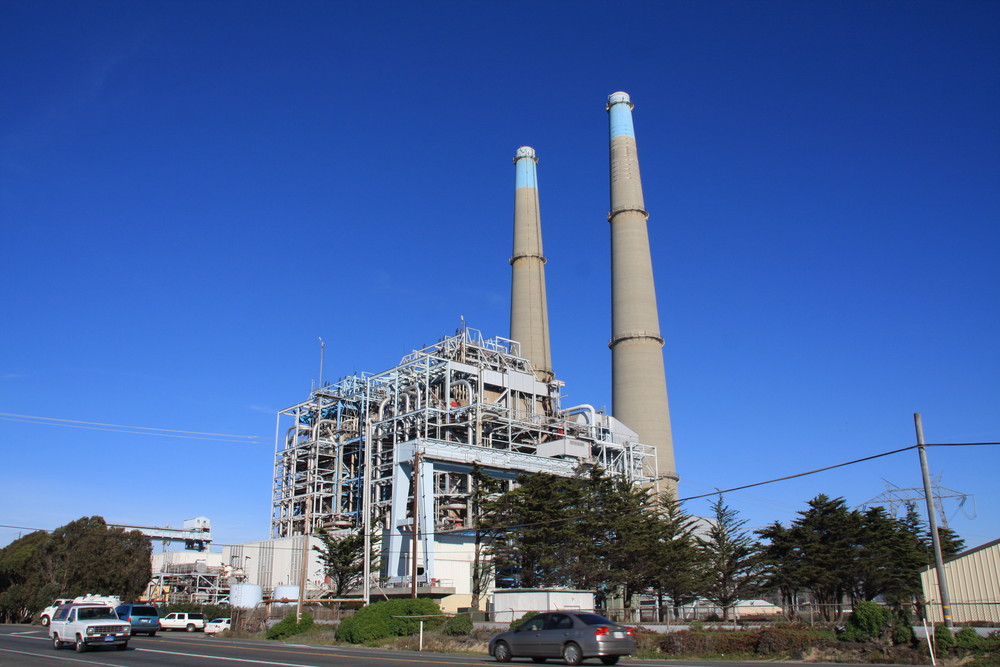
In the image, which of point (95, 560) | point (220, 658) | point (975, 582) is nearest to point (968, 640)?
point (975, 582)

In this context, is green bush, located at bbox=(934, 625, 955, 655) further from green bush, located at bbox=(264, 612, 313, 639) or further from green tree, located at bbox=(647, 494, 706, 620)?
green bush, located at bbox=(264, 612, 313, 639)

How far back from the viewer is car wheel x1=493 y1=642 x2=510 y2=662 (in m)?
24.6

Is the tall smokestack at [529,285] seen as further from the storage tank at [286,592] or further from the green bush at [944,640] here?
the green bush at [944,640]

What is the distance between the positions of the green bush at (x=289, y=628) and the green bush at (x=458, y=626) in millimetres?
10446

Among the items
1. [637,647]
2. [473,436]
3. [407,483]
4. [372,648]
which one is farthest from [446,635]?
[473,436]

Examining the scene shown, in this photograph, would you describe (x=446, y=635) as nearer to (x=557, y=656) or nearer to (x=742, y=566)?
(x=557, y=656)

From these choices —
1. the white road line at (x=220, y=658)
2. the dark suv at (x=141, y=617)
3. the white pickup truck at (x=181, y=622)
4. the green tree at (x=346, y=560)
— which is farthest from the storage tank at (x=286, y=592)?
the white road line at (x=220, y=658)

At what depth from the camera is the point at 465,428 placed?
67625 millimetres

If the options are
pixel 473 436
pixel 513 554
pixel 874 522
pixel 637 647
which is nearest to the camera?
pixel 637 647

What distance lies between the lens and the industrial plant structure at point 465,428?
2263 inches

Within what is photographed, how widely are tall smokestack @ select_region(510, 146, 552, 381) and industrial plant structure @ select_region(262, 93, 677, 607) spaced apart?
6.4 inches

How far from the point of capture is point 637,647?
28.8m

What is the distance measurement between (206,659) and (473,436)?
41.5 metres

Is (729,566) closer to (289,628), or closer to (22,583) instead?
(289,628)
